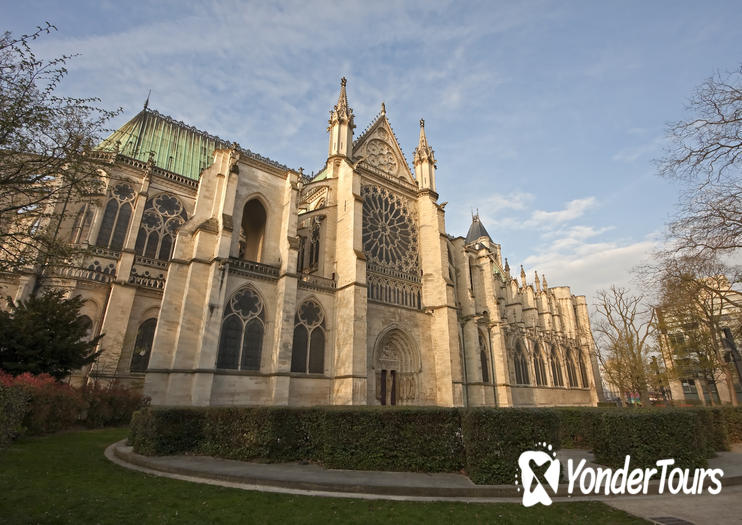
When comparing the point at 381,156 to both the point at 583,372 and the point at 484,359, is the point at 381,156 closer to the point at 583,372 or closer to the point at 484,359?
the point at 484,359

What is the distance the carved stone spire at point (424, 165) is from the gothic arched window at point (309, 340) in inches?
594

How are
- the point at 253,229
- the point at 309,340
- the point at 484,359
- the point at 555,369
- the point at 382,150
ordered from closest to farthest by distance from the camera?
the point at 309,340 < the point at 253,229 < the point at 484,359 < the point at 382,150 < the point at 555,369

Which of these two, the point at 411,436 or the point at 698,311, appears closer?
the point at 411,436

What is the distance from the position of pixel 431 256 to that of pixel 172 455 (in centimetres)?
2040

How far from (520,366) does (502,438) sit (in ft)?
94.3

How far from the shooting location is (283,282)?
61.4 ft

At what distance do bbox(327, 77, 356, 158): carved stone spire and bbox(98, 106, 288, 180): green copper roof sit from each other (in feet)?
40.4

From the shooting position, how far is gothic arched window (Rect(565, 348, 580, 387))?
4054 cm

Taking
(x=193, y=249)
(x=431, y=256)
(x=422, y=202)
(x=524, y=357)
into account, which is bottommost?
(x=524, y=357)

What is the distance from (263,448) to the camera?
980 centimetres

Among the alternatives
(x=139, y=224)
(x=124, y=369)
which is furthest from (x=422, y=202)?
(x=124, y=369)

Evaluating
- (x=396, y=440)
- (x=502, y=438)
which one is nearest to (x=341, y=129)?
(x=396, y=440)

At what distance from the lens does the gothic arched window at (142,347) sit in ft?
63.5

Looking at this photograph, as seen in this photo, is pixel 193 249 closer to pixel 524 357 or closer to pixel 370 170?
pixel 370 170
